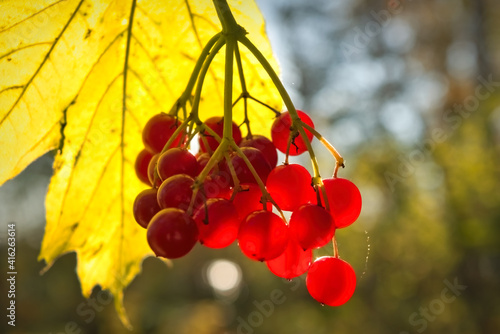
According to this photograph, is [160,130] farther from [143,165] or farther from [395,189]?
[395,189]

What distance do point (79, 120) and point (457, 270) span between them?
31.9 feet

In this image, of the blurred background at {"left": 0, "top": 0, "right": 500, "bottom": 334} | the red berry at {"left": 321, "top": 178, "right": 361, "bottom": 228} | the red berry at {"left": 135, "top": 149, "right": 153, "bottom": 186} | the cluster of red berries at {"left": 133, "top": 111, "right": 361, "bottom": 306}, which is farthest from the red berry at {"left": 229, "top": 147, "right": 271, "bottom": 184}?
the blurred background at {"left": 0, "top": 0, "right": 500, "bottom": 334}

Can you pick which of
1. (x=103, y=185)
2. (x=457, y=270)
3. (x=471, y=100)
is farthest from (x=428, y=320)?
(x=103, y=185)

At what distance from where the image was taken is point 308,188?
71 cm

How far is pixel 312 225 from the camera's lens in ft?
2.10

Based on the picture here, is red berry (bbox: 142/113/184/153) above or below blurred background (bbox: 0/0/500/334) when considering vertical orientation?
above

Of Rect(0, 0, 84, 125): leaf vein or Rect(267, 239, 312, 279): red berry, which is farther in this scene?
Rect(0, 0, 84, 125): leaf vein

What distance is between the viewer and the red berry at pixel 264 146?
0.78 meters

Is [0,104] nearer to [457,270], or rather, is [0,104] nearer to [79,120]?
[79,120]

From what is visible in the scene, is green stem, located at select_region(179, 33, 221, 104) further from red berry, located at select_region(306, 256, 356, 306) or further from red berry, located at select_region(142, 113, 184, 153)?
red berry, located at select_region(306, 256, 356, 306)

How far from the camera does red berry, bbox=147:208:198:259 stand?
606mm

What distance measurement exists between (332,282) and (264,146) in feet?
0.81

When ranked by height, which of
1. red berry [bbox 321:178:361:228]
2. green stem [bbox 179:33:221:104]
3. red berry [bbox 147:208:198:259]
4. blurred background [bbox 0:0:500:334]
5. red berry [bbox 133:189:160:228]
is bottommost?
blurred background [bbox 0:0:500:334]

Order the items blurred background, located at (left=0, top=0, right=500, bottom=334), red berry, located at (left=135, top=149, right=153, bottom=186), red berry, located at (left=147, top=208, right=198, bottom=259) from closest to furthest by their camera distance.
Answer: red berry, located at (left=147, top=208, right=198, bottom=259) < red berry, located at (left=135, top=149, right=153, bottom=186) < blurred background, located at (left=0, top=0, right=500, bottom=334)
